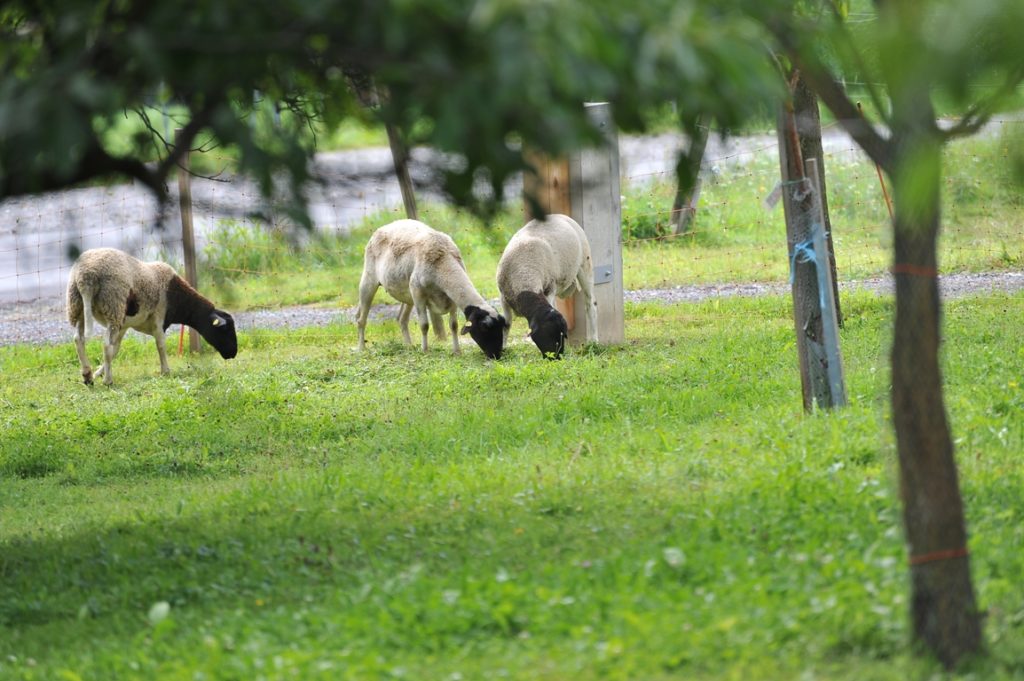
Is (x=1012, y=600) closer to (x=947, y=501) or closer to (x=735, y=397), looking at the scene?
(x=947, y=501)

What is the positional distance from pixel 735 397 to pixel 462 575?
4789 mm

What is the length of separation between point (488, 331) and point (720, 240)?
7.58 metres

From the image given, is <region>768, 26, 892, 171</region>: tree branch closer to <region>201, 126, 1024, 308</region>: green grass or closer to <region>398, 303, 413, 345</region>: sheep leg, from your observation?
<region>398, 303, 413, 345</region>: sheep leg

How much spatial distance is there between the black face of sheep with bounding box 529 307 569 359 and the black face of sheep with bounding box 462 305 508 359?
0.42 metres

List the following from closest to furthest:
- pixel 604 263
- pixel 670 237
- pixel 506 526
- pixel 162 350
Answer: pixel 506 526, pixel 162 350, pixel 604 263, pixel 670 237

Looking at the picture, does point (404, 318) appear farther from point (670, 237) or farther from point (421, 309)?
point (670, 237)

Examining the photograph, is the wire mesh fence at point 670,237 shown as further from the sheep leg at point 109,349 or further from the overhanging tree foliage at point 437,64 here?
the overhanging tree foliage at point 437,64

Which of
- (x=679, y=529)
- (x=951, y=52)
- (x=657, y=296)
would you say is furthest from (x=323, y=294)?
(x=951, y=52)

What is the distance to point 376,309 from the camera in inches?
744

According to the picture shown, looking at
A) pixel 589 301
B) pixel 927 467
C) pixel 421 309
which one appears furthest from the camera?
pixel 421 309

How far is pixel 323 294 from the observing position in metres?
20.3

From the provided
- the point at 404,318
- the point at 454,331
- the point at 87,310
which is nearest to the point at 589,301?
the point at 454,331

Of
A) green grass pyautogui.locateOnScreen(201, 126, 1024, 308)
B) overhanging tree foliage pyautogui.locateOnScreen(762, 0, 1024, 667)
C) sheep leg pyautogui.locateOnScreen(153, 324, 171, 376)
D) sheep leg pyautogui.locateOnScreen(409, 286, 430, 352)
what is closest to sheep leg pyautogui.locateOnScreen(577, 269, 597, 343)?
sheep leg pyautogui.locateOnScreen(409, 286, 430, 352)

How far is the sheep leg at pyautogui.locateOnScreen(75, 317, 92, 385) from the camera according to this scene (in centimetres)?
1440
